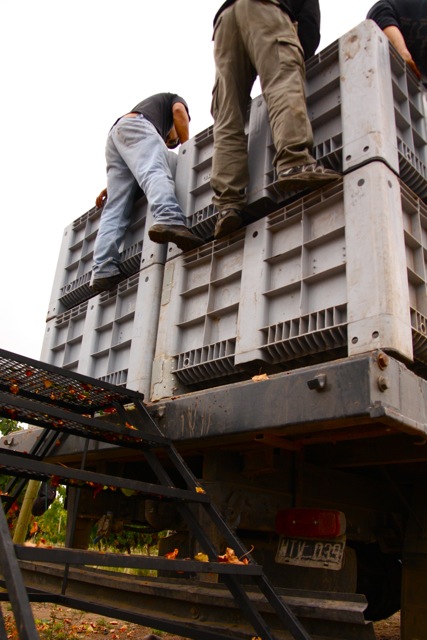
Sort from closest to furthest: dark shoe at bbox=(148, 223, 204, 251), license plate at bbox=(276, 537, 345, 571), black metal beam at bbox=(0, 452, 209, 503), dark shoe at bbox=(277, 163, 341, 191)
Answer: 1. black metal beam at bbox=(0, 452, 209, 503)
2. license plate at bbox=(276, 537, 345, 571)
3. dark shoe at bbox=(277, 163, 341, 191)
4. dark shoe at bbox=(148, 223, 204, 251)

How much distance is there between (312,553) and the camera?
3307mm

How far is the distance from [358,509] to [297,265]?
1963 millimetres

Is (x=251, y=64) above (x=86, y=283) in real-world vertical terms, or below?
above

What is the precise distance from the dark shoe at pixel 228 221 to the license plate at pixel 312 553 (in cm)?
199

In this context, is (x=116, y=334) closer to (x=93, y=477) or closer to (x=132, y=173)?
(x=132, y=173)

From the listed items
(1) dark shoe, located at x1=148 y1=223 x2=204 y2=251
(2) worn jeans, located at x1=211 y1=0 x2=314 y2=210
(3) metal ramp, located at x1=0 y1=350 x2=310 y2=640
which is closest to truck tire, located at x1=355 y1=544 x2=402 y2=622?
(3) metal ramp, located at x1=0 y1=350 x2=310 y2=640

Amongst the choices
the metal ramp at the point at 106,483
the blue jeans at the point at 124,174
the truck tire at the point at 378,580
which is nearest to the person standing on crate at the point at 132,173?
the blue jeans at the point at 124,174

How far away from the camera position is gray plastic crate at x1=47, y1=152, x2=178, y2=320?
16.7ft

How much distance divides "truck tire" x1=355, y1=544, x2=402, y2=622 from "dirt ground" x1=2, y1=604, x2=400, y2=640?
57cm

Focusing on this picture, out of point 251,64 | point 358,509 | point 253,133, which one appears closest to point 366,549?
point 358,509

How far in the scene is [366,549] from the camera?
5.38 meters

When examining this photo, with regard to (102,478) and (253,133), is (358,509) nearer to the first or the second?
(102,478)

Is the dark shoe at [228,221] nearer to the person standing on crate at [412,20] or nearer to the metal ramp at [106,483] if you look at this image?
the metal ramp at [106,483]

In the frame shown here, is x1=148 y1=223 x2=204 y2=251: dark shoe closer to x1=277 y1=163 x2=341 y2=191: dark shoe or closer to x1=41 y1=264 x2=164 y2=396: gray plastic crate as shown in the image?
x1=41 y1=264 x2=164 y2=396: gray plastic crate
